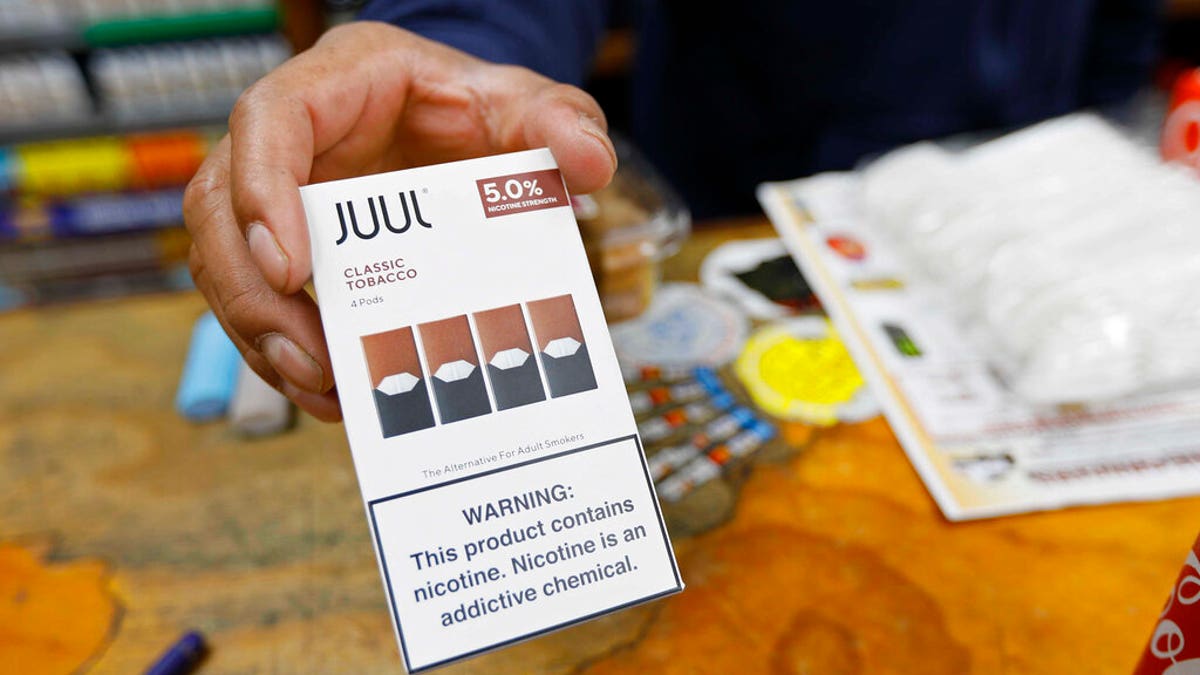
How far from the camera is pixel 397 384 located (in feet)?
1.16

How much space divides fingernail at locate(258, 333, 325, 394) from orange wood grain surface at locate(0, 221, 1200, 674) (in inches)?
6.2

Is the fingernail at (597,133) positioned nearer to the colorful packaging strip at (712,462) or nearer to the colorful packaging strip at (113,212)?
the colorful packaging strip at (712,462)

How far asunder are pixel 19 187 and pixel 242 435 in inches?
47.4

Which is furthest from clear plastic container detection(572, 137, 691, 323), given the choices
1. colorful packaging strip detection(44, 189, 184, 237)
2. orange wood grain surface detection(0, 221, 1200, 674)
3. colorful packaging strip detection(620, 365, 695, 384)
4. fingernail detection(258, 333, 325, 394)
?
colorful packaging strip detection(44, 189, 184, 237)

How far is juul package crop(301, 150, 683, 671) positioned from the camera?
34cm

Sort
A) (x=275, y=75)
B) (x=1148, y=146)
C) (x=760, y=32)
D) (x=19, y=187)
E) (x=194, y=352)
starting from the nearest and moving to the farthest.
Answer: (x=275, y=75) < (x=194, y=352) < (x=1148, y=146) < (x=760, y=32) < (x=19, y=187)

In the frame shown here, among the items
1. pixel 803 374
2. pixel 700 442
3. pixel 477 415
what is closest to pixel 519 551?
pixel 477 415

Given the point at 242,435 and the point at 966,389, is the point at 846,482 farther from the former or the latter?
the point at 242,435

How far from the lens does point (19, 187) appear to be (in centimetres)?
146

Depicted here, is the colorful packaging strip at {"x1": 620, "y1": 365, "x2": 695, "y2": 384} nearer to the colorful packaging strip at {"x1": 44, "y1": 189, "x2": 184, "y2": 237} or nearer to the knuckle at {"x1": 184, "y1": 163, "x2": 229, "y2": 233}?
the knuckle at {"x1": 184, "y1": 163, "x2": 229, "y2": 233}

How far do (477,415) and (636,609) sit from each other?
7.9 inches

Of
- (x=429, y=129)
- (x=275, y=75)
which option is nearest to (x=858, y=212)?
(x=429, y=129)

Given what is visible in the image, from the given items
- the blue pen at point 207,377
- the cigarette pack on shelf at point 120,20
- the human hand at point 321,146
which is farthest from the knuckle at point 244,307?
the cigarette pack on shelf at point 120,20

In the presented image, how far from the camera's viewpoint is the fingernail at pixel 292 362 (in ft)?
1.34
